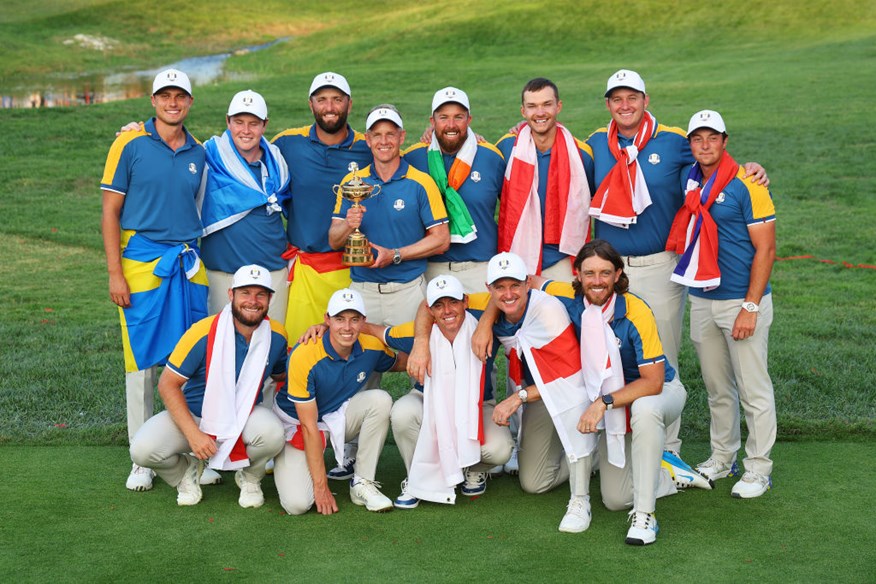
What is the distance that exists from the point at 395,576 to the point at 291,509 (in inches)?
47.5

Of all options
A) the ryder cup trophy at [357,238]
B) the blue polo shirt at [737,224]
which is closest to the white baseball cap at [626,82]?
the blue polo shirt at [737,224]

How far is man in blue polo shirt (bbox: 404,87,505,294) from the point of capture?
7.60 meters

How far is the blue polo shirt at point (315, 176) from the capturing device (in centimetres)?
791

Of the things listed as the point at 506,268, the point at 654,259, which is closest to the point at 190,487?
the point at 506,268

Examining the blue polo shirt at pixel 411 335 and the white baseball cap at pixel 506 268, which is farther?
the blue polo shirt at pixel 411 335

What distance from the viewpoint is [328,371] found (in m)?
7.07

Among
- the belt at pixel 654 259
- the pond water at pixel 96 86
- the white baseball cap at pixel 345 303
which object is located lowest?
the white baseball cap at pixel 345 303

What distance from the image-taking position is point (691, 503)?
6949 millimetres

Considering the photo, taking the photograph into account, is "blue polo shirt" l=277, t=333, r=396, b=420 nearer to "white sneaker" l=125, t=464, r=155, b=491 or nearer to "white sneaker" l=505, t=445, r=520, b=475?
"white sneaker" l=125, t=464, r=155, b=491

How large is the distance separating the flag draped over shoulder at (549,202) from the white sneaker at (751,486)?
1.83 metres

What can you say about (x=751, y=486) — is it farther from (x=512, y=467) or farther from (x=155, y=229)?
(x=155, y=229)

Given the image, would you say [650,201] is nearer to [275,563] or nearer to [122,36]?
[275,563]

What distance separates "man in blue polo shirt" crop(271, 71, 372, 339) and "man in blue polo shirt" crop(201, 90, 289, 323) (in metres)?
0.17

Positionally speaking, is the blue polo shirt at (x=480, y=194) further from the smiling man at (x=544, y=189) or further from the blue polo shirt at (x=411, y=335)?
the blue polo shirt at (x=411, y=335)
